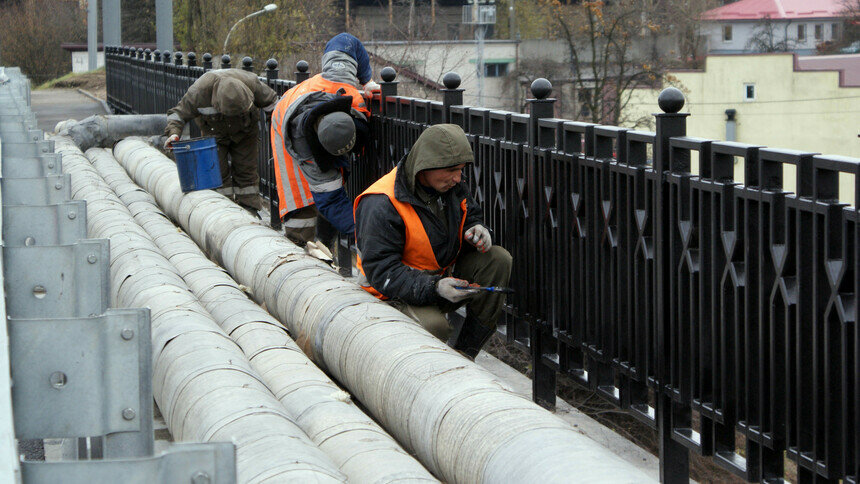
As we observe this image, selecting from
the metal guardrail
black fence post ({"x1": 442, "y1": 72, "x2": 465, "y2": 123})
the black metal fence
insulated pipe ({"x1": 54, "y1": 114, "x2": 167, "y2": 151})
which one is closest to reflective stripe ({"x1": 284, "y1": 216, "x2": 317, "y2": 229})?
black fence post ({"x1": 442, "y1": 72, "x2": 465, "y2": 123})

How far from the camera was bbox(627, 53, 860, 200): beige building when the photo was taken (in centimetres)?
6166

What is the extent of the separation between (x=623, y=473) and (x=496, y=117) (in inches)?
127

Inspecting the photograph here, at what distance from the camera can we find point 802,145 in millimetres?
66188

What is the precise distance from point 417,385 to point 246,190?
686 cm

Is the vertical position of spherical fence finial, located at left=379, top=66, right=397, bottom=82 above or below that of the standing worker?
above

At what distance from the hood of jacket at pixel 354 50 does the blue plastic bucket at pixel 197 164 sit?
184 cm

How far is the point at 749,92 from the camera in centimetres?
6444

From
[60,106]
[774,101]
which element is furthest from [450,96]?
[774,101]

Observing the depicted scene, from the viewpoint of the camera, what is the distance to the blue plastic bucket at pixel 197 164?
968 cm

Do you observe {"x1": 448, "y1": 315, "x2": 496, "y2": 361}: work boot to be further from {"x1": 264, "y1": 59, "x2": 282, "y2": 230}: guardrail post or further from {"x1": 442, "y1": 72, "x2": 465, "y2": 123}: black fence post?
{"x1": 264, "y1": 59, "x2": 282, "y2": 230}: guardrail post

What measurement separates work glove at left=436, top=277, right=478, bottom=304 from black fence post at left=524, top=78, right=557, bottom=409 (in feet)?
1.32

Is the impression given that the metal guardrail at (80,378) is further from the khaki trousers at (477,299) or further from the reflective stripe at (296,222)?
the reflective stripe at (296,222)

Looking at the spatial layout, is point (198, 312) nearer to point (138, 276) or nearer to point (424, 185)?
point (138, 276)

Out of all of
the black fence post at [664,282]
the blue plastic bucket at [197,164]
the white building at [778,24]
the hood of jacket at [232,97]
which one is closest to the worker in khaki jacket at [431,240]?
the black fence post at [664,282]
